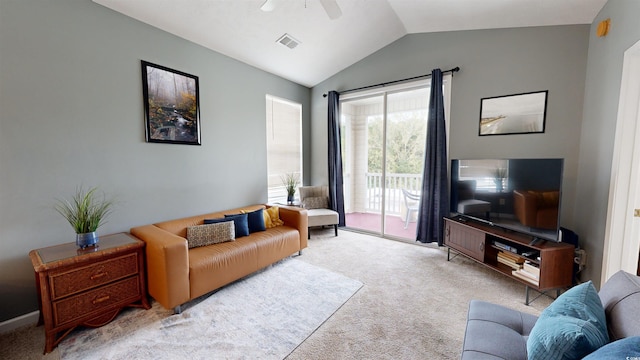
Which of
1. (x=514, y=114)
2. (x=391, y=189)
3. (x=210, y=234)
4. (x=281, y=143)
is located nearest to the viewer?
(x=210, y=234)

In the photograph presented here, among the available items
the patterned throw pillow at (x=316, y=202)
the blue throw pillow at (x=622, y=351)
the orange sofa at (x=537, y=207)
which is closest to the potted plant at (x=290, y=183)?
the patterned throw pillow at (x=316, y=202)

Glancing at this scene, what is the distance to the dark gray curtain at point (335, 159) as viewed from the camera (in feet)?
13.9

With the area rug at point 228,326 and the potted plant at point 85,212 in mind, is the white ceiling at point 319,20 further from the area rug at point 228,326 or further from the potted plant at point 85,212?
the area rug at point 228,326

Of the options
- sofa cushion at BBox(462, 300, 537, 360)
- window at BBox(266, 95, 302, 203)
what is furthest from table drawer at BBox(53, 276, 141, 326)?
sofa cushion at BBox(462, 300, 537, 360)

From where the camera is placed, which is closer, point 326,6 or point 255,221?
point 326,6

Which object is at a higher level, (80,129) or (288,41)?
(288,41)

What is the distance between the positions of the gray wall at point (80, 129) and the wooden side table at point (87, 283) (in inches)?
11.9

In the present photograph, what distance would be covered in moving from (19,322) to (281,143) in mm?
3340

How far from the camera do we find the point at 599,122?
2.21m

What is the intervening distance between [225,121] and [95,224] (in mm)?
1806

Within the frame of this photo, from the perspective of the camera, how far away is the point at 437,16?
2908mm

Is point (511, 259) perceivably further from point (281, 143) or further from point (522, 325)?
point (281, 143)

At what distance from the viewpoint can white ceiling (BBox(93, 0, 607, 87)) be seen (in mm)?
2352

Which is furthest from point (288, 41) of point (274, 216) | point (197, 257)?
point (197, 257)
